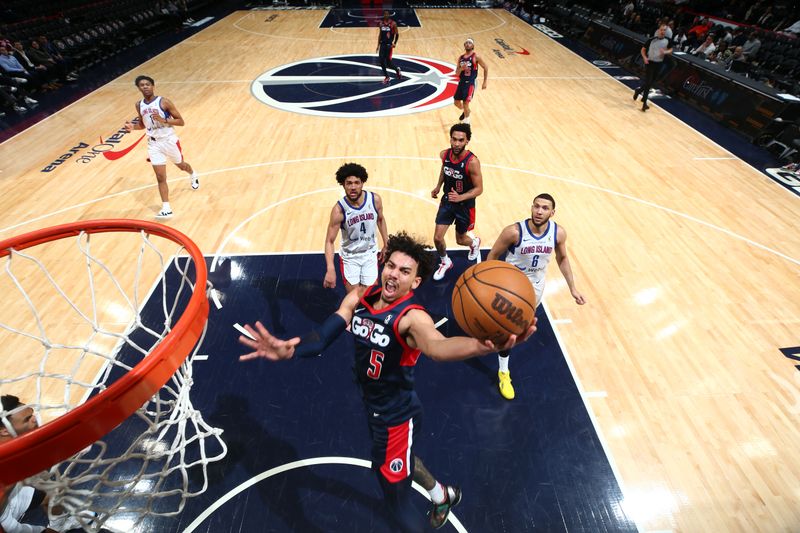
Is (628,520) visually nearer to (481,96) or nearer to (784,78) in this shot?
(481,96)

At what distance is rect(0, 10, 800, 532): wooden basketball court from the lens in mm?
3736

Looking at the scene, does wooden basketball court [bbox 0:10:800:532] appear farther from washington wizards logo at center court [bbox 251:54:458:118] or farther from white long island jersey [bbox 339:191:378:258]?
white long island jersey [bbox 339:191:378:258]

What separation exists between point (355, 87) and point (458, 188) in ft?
27.3

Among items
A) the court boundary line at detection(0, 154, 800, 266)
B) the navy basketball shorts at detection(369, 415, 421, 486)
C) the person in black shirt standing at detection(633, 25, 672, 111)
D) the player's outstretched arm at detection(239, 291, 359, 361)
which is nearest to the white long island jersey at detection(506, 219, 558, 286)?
the player's outstretched arm at detection(239, 291, 359, 361)

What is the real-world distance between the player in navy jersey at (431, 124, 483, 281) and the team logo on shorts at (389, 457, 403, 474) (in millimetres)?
2883

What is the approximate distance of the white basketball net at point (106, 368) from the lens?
2.86 metres

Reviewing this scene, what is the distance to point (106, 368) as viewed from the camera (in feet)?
14.0

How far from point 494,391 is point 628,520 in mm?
1397

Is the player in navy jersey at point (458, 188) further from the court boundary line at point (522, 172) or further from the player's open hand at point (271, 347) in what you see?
the player's open hand at point (271, 347)

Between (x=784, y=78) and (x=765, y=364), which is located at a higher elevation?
(x=784, y=78)

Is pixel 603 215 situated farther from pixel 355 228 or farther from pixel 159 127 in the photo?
pixel 159 127

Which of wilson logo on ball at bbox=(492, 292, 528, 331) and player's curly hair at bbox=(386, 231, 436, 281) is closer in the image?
wilson logo on ball at bbox=(492, 292, 528, 331)

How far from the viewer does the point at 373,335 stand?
101 inches

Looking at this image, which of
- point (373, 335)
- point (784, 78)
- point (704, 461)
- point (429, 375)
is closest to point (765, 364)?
point (704, 461)
